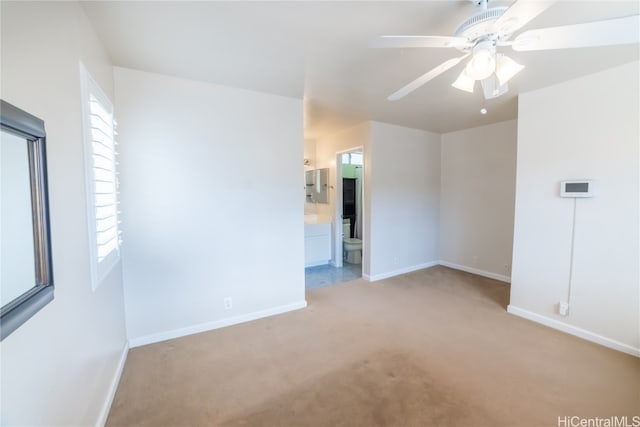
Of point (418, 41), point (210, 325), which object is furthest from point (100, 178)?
point (418, 41)

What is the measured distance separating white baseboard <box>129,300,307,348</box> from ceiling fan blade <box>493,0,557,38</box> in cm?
302

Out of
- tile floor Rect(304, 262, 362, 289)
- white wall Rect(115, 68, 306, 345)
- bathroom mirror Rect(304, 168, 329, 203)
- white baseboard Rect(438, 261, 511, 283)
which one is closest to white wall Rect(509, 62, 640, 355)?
white baseboard Rect(438, 261, 511, 283)

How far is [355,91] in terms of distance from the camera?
2.83m

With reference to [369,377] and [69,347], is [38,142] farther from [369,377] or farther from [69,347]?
[369,377]

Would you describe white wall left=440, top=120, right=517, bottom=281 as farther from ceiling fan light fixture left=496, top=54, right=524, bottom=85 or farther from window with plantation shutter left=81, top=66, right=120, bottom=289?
window with plantation shutter left=81, top=66, right=120, bottom=289

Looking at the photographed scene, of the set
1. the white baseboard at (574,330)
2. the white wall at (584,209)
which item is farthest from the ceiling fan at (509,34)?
the white baseboard at (574,330)

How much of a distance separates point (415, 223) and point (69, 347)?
178 inches

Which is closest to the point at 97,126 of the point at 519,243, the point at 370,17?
the point at 370,17

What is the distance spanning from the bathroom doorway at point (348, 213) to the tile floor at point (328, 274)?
0.19ft

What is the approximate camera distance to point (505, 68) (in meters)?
1.56

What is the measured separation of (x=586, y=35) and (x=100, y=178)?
2735 mm

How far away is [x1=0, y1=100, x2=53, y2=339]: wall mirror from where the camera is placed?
0.80 m

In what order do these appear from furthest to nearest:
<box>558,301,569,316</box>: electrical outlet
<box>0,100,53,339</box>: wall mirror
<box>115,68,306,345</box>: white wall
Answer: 1. <box>558,301,569,316</box>: electrical outlet
2. <box>115,68,306,345</box>: white wall
3. <box>0,100,53,339</box>: wall mirror

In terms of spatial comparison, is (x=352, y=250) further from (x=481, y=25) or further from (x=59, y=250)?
(x=59, y=250)
